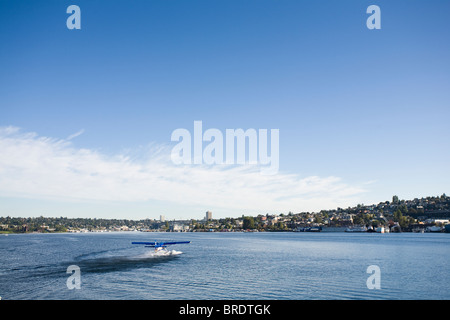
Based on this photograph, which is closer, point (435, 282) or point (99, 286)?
point (99, 286)

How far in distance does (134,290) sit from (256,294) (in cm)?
1401

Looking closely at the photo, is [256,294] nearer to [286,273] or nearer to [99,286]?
[286,273]

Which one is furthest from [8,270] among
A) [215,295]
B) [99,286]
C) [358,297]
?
[358,297]

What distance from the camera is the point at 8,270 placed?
54500 millimetres

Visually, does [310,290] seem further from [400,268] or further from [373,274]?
[400,268]

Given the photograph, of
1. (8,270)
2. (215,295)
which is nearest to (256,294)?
(215,295)
